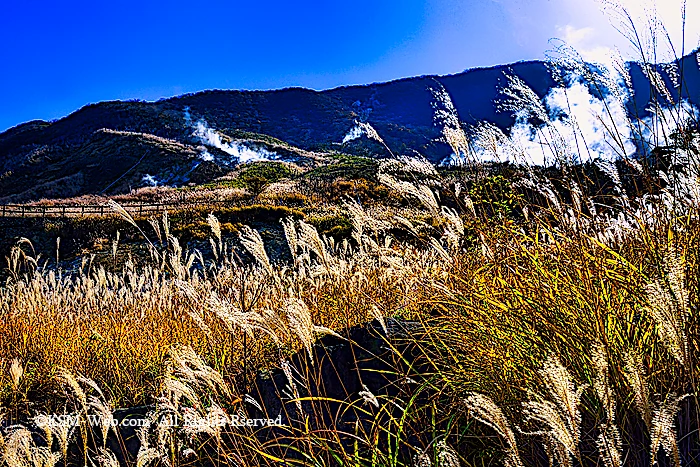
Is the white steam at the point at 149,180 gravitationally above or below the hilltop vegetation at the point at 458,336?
above

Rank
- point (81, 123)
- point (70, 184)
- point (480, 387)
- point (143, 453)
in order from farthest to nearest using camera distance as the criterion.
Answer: point (81, 123), point (70, 184), point (480, 387), point (143, 453)

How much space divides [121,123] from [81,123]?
43.2 feet

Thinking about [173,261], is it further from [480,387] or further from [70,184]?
[70,184]

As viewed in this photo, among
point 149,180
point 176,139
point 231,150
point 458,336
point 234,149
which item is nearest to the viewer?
point 458,336

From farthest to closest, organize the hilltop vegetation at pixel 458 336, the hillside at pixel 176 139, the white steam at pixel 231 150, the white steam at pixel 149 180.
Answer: the white steam at pixel 231 150
the hillside at pixel 176 139
the white steam at pixel 149 180
the hilltop vegetation at pixel 458 336

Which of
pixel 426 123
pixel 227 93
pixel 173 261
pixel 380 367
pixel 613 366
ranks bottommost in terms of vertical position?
pixel 380 367

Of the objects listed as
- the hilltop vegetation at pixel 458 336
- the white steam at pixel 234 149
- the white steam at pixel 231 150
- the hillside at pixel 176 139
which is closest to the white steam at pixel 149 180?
the hillside at pixel 176 139

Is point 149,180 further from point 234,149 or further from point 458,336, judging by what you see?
point 458,336

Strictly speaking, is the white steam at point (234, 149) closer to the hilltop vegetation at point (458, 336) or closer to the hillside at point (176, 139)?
the hillside at point (176, 139)

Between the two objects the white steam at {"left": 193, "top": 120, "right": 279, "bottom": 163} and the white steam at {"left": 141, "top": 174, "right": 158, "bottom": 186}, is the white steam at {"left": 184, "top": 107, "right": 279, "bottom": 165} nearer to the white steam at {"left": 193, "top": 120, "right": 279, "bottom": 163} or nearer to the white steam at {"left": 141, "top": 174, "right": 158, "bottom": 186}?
the white steam at {"left": 193, "top": 120, "right": 279, "bottom": 163}

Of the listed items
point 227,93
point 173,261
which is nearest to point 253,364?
point 173,261

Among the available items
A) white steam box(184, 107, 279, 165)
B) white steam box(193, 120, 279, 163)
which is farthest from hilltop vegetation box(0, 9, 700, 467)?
white steam box(193, 120, 279, 163)

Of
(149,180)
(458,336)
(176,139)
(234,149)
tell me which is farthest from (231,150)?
(458,336)

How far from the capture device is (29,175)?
81.1 metres
